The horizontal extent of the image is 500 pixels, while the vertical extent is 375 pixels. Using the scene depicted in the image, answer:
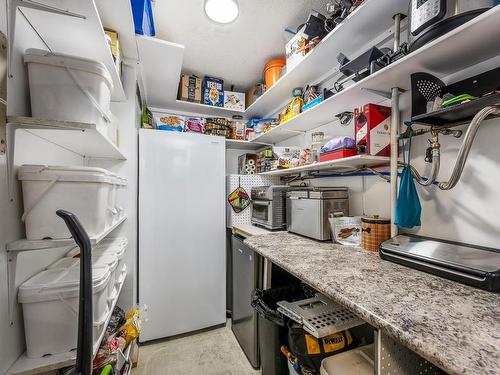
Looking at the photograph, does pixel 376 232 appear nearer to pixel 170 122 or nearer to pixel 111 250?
pixel 111 250

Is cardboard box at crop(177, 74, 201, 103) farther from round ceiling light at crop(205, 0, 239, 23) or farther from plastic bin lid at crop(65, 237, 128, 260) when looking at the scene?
plastic bin lid at crop(65, 237, 128, 260)

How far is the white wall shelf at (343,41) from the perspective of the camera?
1104mm

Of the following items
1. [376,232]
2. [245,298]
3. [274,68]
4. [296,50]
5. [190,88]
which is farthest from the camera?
[190,88]

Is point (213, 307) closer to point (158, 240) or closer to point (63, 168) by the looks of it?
point (158, 240)

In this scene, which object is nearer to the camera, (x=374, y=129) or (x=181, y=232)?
(x=374, y=129)

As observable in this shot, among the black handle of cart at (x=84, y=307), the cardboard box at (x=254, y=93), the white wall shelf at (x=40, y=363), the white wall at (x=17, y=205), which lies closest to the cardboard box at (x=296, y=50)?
the cardboard box at (x=254, y=93)

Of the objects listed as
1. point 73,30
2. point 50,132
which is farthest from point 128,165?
point 73,30

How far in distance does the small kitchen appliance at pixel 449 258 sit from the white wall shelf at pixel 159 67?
179cm

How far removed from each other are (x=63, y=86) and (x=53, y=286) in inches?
28.0

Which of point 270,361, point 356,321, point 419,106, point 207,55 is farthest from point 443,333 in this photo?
point 207,55

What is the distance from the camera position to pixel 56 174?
75 centimetres

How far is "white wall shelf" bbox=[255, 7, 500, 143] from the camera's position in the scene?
736 mm

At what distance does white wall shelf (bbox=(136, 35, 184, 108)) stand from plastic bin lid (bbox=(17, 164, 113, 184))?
1109 millimetres

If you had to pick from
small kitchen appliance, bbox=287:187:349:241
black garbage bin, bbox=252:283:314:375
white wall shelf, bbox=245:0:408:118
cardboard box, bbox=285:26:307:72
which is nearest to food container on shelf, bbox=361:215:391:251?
A: small kitchen appliance, bbox=287:187:349:241
